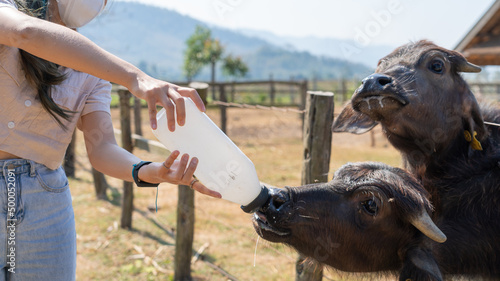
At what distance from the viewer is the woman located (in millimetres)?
1786

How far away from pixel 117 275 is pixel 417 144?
368cm

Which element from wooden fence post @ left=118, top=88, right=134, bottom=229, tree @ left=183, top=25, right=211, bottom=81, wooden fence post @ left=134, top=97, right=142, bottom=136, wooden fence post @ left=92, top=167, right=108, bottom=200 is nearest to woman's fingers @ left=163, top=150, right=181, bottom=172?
wooden fence post @ left=118, top=88, right=134, bottom=229

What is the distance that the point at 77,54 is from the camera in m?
1.43

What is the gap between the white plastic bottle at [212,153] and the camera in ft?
6.05

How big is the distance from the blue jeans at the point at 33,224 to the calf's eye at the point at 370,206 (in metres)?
1.52

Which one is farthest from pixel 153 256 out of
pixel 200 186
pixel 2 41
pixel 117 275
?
pixel 2 41

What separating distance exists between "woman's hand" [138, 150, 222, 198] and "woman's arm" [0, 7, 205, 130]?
0.25m

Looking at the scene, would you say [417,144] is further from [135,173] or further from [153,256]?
[153,256]

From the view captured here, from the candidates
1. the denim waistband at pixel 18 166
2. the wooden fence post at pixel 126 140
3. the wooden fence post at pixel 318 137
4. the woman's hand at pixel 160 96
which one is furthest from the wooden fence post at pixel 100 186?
the woman's hand at pixel 160 96

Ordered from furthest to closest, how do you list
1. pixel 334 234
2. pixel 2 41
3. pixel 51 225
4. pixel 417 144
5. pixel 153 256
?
pixel 153 256 → pixel 417 144 → pixel 334 234 → pixel 51 225 → pixel 2 41

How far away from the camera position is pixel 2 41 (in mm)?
1472

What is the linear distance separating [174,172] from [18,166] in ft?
2.41

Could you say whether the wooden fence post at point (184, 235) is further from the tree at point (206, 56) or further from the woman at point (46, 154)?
the tree at point (206, 56)

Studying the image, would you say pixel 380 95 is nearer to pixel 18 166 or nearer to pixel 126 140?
pixel 18 166
